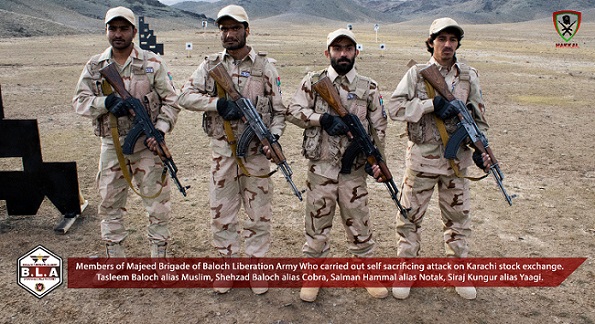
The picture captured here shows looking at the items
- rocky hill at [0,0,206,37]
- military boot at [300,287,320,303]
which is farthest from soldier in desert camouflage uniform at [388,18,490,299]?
rocky hill at [0,0,206,37]

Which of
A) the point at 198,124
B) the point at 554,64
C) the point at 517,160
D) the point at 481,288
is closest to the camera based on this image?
the point at 481,288

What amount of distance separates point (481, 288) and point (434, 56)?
226 cm

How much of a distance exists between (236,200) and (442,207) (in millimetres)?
1945

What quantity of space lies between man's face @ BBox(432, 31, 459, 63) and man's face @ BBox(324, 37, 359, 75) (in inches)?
30.4

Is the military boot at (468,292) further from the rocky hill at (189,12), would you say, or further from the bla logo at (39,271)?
the rocky hill at (189,12)

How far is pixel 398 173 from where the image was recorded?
24.9 feet

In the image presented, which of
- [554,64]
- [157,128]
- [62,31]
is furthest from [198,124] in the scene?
[62,31]

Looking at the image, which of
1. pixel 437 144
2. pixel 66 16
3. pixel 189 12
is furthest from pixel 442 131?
pixel 189 12

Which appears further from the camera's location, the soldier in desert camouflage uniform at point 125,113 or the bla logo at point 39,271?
the bla logo at point 39,271

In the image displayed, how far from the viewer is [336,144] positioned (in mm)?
3963

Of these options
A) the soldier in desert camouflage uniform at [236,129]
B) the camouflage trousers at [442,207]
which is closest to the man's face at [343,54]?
the soldier in desert camouflage uniform at [236,129]

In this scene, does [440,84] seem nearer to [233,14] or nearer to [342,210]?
[342,210]

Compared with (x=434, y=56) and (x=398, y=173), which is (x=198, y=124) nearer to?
(x=398, y=173)

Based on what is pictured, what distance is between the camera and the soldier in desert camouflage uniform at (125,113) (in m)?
4.03
